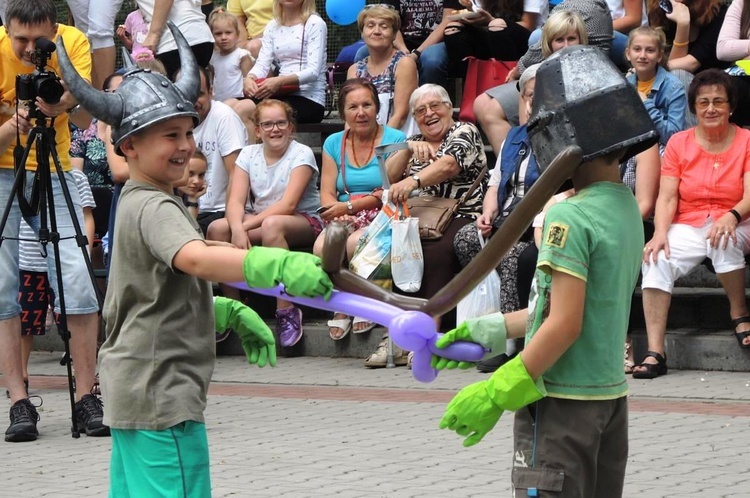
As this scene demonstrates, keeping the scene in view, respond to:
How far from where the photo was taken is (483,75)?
32.7ft

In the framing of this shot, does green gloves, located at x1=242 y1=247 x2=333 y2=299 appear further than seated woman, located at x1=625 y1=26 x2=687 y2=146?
No

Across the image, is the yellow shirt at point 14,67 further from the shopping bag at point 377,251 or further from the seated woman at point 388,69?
the seated woman at point 388,69

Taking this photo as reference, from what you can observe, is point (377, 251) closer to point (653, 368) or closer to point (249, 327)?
point (653, 368)

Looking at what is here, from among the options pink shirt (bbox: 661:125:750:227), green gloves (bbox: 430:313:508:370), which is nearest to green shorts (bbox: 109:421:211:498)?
green gloves (bbox: 430:313:508:370)

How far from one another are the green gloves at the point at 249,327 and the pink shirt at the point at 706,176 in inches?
179

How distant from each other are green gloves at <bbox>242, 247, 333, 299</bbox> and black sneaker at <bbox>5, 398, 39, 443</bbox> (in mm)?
3842

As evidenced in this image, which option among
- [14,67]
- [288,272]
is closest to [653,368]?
[14,67]

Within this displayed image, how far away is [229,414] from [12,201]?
5.72 ft

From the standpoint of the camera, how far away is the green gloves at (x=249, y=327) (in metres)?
3.95

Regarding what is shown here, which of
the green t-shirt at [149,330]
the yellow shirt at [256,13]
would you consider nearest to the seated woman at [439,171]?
the yellow shirt at [256,13]

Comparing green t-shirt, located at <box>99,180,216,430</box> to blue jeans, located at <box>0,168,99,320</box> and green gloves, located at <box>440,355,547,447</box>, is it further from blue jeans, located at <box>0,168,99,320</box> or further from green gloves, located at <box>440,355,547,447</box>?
blue jeans, located at <box>0,168,99,320</box>

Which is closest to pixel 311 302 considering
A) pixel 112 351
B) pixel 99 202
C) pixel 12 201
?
pixel 112 351

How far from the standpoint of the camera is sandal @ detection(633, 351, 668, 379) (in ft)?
24.8

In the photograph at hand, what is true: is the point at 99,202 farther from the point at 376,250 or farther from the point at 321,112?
the point at 376,250
